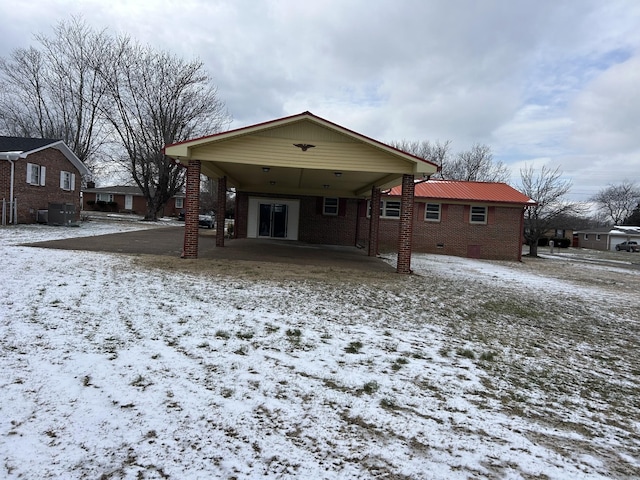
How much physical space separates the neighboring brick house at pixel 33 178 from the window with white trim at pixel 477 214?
68.5 feet

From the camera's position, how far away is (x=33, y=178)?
19.9 meters

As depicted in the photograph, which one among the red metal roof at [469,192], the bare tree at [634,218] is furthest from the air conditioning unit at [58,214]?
the bare tree at [634,218]

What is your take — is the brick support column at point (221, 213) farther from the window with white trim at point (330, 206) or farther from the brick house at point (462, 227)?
the brick house at point (462, 227)

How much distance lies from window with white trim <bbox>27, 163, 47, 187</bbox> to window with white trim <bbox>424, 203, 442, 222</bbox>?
19475 mm

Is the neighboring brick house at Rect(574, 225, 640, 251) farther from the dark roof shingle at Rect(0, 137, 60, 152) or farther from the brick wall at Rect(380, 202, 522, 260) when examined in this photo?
the dark roof shingle at Rect(0, 137, 60, 152)

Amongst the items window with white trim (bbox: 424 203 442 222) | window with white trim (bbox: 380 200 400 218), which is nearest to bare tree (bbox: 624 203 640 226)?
window with white trim (bbox: 424 203 442 222)

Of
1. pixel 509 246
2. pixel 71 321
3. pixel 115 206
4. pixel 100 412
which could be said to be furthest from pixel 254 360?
pixel 115 206

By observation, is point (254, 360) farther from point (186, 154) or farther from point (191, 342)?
point (186, 154)

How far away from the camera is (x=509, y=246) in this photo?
21359 millimetres

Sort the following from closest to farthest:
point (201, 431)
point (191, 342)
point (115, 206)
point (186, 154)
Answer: point (201, 431) < point (191, 342) < point (186, 154) < point (115, 206)

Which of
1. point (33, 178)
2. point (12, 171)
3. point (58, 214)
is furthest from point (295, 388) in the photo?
point (33, 178)

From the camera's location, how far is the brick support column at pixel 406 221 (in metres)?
11.4

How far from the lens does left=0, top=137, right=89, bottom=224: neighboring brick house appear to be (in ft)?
59.7

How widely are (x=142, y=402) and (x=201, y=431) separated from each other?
25.6 inches
